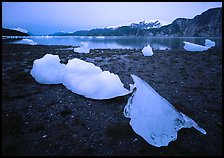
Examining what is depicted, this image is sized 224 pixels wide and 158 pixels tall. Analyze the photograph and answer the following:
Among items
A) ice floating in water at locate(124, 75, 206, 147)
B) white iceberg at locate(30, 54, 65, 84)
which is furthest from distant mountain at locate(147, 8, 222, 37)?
ice floating in water at locate(124, 75, 206, 147)

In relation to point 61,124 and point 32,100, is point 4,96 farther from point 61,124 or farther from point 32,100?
point 61,124

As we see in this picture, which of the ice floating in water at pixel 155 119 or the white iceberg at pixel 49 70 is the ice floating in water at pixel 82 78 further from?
the ice floating in water at pixel 155 119

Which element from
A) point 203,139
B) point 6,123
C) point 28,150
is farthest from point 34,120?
point 203,139

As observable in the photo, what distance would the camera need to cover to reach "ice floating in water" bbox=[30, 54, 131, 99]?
5371mm

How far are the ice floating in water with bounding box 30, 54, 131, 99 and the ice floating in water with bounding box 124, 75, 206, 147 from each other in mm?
1544

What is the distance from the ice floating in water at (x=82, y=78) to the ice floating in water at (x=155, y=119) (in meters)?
1.54

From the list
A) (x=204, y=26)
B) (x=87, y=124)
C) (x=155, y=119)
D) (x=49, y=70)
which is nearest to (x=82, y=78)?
(x=49, y=70)

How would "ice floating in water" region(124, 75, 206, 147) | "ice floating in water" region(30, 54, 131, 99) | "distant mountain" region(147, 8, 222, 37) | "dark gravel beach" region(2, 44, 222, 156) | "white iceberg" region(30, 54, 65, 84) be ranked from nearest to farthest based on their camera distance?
"dark gravel beach" region(2, 44, 222, 156) → "ice floating in water" region(124, 75, 206, 147) → "ice floating in water" region(30, 54, 131, 99) → "white iceberg" region(30, 54, 65, 84) → "distant mountain" region(147, 8, 222, 37)

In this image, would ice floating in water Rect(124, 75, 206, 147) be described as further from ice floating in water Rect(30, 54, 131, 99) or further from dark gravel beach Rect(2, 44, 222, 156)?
ice floating in water Rect(30, 54, 131, 99)

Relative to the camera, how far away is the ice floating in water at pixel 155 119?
11.2ft

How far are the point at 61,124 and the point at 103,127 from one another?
1107 mm

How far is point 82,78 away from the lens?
5746 millimetres

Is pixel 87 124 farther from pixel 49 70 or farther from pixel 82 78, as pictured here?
pixel 49 70

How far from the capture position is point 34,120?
416 centimetres
